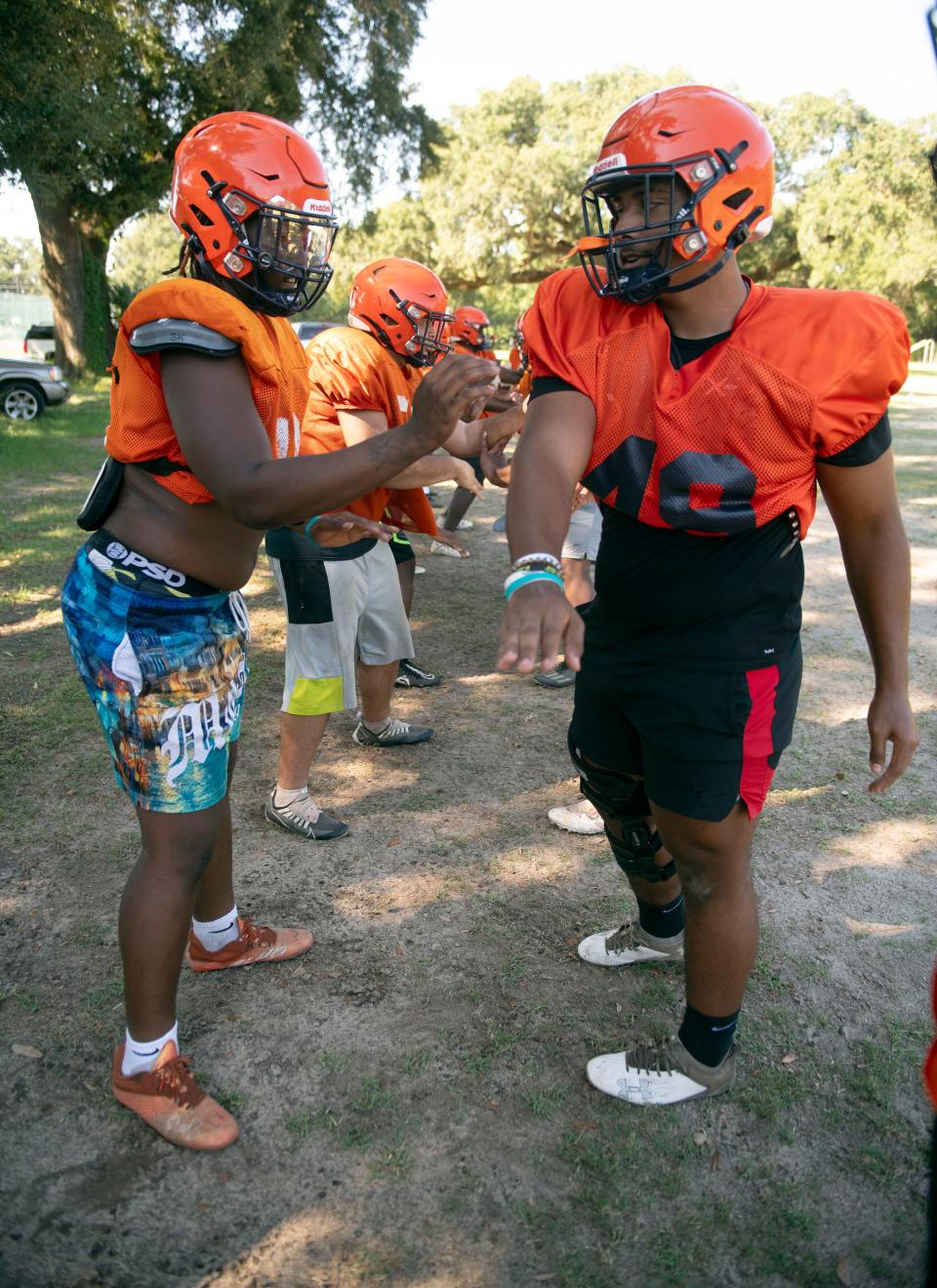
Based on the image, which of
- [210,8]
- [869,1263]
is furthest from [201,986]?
[210,8]

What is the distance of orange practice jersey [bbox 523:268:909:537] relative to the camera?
206 cm

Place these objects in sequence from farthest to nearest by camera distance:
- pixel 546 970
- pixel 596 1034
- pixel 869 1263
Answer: pixel 546 970 < pixel 596 1034 < pixel 869 1263

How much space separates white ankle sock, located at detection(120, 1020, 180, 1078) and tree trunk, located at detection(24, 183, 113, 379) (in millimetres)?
20366

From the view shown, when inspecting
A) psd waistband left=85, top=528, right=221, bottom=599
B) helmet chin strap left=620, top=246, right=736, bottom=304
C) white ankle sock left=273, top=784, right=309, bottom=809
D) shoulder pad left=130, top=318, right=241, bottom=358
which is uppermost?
helmet chin strap left=620, top=246, right=736, bottom=304

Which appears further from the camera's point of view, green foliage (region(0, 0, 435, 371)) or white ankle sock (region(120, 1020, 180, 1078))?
green foliage (region(0, 0, 435, 371))

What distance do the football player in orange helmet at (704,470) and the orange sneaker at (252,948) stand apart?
52.9 inches

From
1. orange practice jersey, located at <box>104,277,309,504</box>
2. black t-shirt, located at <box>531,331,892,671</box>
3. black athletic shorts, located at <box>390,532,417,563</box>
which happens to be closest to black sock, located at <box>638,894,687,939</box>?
black t-shirt, located at <box>531,331,892,671</box>

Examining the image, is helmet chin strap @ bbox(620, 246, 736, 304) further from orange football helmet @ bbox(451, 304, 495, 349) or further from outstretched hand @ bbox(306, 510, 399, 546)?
orange football helmet @ bbox(451, 304, 495, 349)

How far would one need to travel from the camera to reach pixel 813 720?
5.35 m

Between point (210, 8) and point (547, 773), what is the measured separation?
1962 cm

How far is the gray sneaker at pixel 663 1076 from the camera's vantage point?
2629 millimetres

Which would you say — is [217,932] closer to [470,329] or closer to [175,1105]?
[175,1105]

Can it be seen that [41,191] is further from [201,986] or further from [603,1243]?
[603,1243]

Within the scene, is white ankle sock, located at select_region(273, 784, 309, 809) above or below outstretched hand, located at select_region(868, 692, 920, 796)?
below
